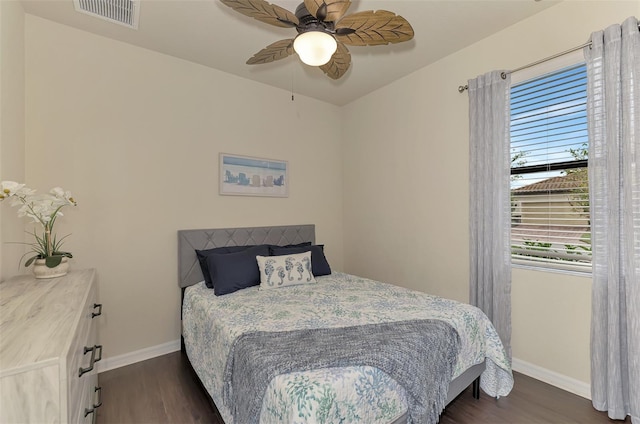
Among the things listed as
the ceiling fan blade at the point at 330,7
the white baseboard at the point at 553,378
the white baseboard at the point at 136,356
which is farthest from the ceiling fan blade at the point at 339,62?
the white baseboard at the point at 136,356

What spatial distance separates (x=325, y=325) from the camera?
1.80m

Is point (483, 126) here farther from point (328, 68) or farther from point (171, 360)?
point (171, 360)

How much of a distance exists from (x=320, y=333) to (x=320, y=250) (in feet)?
5.37

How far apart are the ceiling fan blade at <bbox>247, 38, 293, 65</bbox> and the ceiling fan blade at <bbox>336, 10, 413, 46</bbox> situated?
0.33 m

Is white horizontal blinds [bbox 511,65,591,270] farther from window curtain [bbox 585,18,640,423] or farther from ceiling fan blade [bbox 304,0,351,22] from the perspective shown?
ceiling fan blade [bbox 304,0,351,22]

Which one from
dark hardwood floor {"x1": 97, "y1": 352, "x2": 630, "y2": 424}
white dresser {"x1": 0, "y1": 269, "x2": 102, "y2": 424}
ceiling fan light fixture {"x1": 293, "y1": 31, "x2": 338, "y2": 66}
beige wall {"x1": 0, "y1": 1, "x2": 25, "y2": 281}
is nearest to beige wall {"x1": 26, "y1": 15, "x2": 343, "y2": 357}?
beige wall {"x1": 0, "y1": 1, "x2": 25, "y2": 281}

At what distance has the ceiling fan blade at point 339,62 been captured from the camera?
6.12 ft

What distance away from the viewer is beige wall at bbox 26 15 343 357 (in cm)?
239

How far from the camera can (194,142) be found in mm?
3039

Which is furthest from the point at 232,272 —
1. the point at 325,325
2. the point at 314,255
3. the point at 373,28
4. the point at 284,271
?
the point at 373,28

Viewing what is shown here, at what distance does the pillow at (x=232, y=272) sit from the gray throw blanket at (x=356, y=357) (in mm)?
932

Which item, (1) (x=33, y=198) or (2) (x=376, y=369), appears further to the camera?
(1) (x=33, y=198)

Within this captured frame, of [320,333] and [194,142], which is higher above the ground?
[194,142]

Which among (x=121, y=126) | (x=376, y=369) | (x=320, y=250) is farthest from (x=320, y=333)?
(x=121, y=126)
